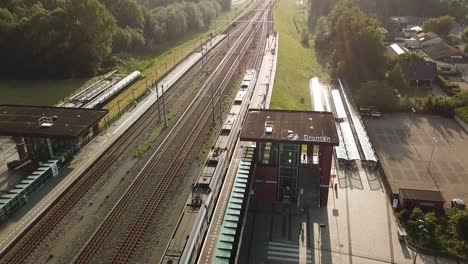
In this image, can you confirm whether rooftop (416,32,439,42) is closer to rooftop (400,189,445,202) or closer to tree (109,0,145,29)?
tree (109,0,145,29)

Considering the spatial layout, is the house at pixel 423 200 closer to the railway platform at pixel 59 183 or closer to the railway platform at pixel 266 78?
the railway platform at pixel 266 78

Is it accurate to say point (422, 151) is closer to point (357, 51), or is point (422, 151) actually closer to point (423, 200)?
point (423, 200)

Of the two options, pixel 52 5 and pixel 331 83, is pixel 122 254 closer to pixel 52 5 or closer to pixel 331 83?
pixel 331 83

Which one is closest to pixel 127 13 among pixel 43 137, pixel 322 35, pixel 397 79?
pixel 322 35

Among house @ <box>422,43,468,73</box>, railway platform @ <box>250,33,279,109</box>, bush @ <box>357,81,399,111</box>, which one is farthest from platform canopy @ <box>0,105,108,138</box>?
house @ <box>422,43,468,73</box>

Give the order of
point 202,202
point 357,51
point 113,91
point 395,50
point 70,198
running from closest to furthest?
1. point 202,202
2. point 70,198
3. point 113,91
4. point 357,51
5. point 395,50

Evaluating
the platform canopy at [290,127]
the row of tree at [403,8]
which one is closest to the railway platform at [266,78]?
the platform canopy at [290,127]
